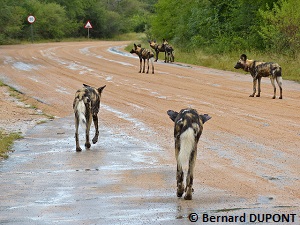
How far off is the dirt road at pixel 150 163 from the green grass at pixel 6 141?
216 millimetres

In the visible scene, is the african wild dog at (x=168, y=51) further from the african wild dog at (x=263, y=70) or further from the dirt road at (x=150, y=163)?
the african wild dog at (x=263, y=70)

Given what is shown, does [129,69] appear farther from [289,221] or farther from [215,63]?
[289,221]

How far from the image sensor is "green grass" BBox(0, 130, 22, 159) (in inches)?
516

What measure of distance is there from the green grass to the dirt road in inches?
8.5

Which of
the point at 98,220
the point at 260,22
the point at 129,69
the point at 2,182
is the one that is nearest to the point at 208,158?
the point at 2,182

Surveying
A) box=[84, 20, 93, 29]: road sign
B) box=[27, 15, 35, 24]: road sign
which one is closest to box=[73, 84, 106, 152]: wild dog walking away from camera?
box=[27, 15, 35, 24]: road sign

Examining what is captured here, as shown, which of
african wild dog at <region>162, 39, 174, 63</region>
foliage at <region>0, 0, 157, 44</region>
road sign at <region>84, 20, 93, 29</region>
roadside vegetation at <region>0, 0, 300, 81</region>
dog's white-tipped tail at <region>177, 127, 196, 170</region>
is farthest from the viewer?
road sign at <region>84, 20, 93, 29</region>

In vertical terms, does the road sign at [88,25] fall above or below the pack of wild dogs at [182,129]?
below

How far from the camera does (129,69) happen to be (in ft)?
114

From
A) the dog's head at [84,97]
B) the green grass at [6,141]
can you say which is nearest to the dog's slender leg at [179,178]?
the dog's head at [84,97]

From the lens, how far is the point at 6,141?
47.0ft

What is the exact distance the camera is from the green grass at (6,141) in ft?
43.0

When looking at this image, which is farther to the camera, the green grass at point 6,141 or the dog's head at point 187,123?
the green grass at point 6,141

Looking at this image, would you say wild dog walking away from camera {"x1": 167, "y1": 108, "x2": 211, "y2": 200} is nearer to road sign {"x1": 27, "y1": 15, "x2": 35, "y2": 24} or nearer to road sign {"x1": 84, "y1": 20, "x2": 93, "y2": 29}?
road sign {"x1": 27, "y1": 15, "x2": 35, "y2": 24}
